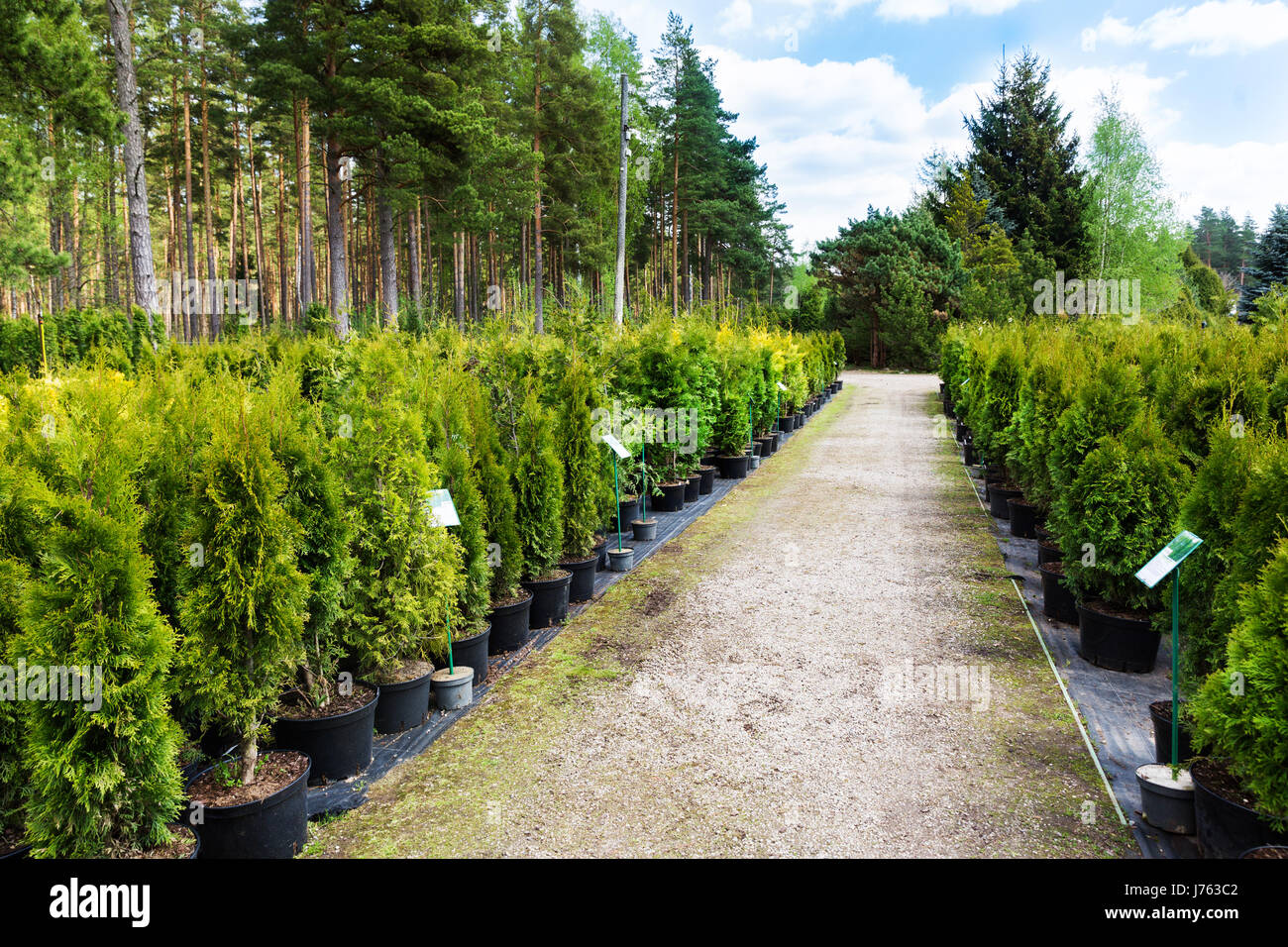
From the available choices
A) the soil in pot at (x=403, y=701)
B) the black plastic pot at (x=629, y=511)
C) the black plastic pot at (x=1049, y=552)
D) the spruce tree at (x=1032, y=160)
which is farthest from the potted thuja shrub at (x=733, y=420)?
the spruce tree at (x=1032, y=160)

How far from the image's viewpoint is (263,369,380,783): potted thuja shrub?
3.12 meters

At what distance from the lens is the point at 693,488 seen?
9641mm

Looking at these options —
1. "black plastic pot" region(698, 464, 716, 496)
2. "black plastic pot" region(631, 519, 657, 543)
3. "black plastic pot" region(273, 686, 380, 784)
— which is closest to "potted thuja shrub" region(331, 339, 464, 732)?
"black plastic pot" region(273, 686, 380, 784)

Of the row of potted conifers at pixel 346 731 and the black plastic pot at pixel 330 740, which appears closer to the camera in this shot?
the row of potted conifers at pixel 346 731

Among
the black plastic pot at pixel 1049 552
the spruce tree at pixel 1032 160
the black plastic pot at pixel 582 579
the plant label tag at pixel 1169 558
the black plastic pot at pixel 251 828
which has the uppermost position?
the spruce tree at pixel 1032 160

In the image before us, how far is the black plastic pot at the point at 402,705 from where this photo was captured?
3801 millimetres

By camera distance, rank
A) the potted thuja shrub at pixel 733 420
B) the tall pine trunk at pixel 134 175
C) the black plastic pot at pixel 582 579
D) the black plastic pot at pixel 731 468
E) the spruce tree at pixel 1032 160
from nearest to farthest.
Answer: the black plastic pot at pixel 582 579 → the potted thuja shrub at pixel 733 420 → the black plastic pot at pixel 731 468 → the tall pine trunk at pixel 134 175 → the spruce tree at pixel 1032 160

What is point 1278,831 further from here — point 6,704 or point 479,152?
point 479,152

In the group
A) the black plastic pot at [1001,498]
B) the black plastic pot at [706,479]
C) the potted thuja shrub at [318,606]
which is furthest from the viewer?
the black plastic pot at [706,479]

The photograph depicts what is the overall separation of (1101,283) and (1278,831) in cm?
3554

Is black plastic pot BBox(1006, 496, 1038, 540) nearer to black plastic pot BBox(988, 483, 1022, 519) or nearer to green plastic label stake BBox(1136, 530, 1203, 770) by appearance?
black plastic pot BBox(988, 483, 1022, 519)

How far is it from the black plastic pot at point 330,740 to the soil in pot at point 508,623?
137cm

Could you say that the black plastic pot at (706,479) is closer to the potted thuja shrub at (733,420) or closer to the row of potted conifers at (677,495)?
the row of potted conifers at (677,495)
